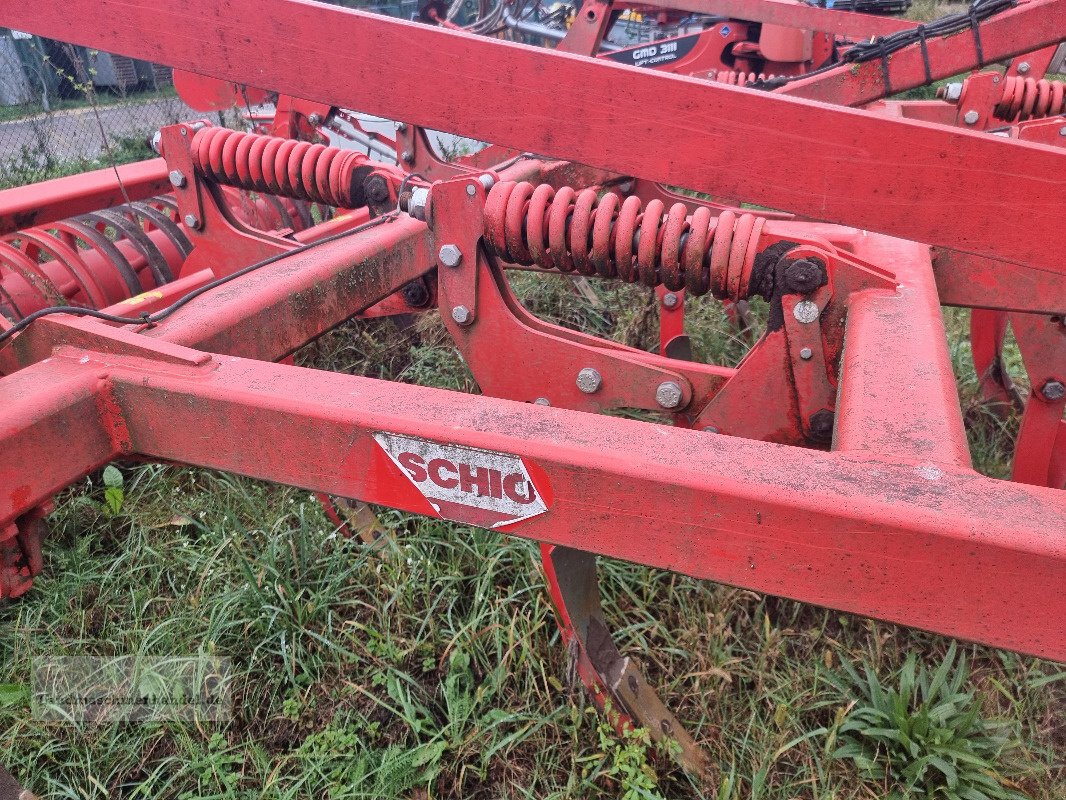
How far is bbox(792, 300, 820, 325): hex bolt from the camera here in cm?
171

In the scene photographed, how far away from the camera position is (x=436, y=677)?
2221 mm

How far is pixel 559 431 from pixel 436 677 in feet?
3.94

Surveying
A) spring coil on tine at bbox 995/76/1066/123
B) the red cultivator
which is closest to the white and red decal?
the red cultivator

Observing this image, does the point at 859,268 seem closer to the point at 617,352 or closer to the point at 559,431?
the point at 617,352

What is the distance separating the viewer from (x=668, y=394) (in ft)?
6.33

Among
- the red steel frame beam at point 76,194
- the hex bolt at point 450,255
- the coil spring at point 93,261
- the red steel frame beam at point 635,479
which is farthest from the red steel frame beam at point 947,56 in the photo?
the red steel frame beam at point 76,194

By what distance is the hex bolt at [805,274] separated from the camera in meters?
1.68

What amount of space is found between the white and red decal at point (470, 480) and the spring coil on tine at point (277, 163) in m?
1.48

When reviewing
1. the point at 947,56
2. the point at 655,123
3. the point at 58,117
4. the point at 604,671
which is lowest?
the point at 604,671

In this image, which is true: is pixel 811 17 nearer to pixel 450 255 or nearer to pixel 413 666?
pixel 450 255

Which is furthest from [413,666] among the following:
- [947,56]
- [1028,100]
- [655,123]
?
[1028,100]

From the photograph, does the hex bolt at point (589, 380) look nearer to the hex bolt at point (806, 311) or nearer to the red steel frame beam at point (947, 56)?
the hex bolt at point (806, 311)

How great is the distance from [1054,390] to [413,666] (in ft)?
7.06

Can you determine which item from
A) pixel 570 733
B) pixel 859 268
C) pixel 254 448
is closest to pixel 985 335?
pixel 859 268
